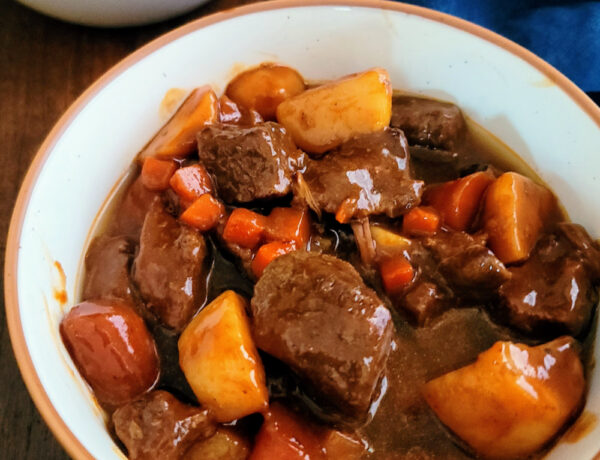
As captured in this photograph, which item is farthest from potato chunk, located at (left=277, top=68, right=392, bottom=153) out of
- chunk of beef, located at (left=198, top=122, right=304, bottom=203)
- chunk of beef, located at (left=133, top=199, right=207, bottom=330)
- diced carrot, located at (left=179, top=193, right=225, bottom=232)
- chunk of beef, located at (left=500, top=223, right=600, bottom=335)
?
→ chunk of beef, located at (left=500, top=223, right=600, bottom=335)

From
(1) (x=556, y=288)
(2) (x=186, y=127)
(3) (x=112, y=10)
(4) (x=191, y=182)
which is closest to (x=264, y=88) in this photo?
(2) (x=186, y=127)

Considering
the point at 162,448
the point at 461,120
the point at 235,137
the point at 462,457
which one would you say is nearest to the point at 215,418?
the point at 162,448

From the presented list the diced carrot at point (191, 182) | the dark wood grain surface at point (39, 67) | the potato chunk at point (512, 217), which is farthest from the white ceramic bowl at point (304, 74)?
the dark wood grain surface at point (39, 67)

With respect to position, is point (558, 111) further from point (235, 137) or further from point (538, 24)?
point (235, 137)

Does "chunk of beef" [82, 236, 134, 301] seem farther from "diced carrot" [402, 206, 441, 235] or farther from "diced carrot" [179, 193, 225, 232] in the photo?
"diced carrot" [402, 206, 441, 235]

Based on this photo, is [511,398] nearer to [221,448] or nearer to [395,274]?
[395,274]

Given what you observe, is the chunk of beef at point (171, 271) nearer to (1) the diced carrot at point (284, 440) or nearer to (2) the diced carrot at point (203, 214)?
(2) the diced carrot at point (203, 214)
